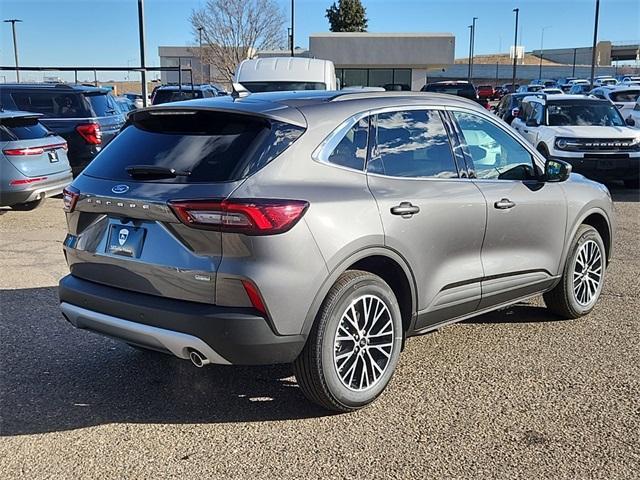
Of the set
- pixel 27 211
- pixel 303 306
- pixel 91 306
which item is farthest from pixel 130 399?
pixel 27 211

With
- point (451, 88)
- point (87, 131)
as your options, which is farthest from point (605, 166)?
point (451, 88)

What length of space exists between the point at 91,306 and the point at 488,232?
2.60 metres

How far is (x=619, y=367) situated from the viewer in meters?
4.64

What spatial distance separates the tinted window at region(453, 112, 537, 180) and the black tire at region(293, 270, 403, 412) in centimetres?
136

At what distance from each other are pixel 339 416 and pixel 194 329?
102cm

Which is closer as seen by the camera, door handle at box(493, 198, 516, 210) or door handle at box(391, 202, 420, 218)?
door handle at box(391, 202, 420, 218)

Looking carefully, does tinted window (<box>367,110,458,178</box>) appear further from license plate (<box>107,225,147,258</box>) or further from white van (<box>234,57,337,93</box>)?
white van (<box>234,57,337,93</box>)

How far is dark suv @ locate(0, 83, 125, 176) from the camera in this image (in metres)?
12.5

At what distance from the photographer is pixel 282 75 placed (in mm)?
13984

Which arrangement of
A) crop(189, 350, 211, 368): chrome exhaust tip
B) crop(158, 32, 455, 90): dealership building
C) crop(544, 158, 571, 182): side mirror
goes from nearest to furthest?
1. crop(189, 350, 211, 368): chrome exhaust tip
2. crop(544, 158, 571, 182): side mirror
3. crop(158, 32, 455, 90): dealership building

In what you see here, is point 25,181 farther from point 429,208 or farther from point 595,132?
point 595,132

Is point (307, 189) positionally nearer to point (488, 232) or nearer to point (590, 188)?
point (488, 232)

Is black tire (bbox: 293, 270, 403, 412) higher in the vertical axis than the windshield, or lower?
lower

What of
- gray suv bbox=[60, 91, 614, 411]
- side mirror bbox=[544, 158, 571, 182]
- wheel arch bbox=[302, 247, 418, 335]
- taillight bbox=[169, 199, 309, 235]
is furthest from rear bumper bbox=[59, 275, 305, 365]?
side mirror bbox=[544, 158, 571, 182]
